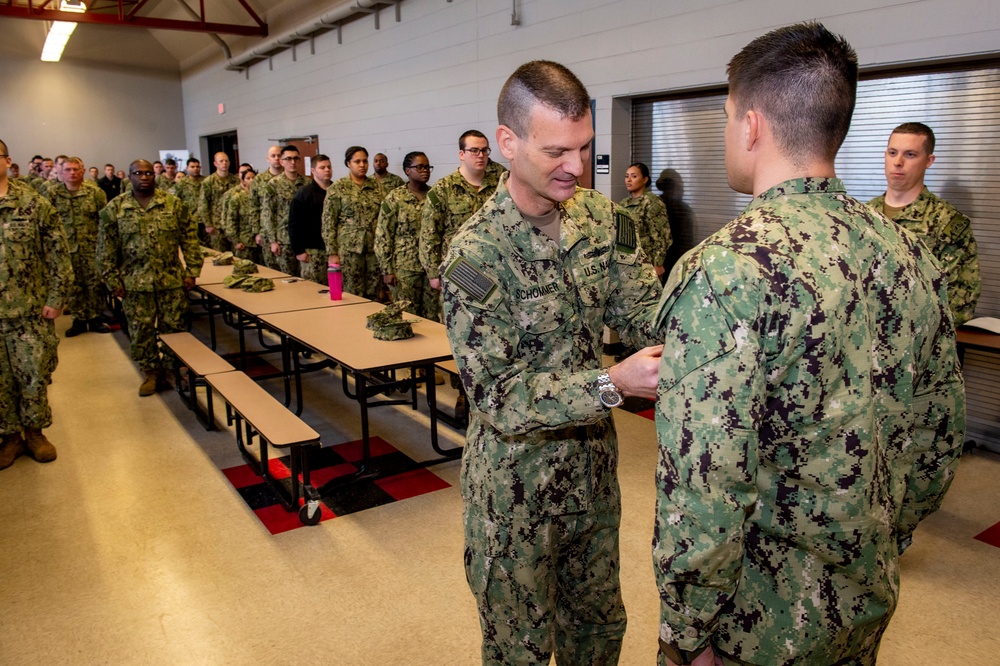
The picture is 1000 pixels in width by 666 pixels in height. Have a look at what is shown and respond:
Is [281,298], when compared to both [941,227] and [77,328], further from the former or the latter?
[941,227]

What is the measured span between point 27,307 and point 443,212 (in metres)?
2.49

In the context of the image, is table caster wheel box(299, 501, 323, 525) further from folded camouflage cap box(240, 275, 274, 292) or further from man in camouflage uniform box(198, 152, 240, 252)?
man in camouflage uniform box(198, 152, 240, 252)

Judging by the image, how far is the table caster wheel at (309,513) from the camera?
339 cm

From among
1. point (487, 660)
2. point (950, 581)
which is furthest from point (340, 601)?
point (950, 581)

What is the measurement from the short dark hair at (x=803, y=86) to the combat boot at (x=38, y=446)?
4.36m

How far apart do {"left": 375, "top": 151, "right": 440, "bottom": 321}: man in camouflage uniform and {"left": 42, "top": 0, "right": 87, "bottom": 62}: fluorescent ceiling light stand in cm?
733

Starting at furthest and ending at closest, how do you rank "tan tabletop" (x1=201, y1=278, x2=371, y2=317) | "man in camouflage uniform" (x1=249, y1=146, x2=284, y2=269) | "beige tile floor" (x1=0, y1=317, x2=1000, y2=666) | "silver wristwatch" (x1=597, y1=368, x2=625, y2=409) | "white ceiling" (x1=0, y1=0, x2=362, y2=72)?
"white ceiling" (x1=0, y1=0, x2=362, y2=72)
"man in camouflage uniform" (x1=249, y1=146, x2=284, y2=269)
"tan tabletop" (x1=201, y1=278, x2=371, y2=317)
"beige tile floor" (x1=0, y1=317, x2=1000, y2=666)
"silver wristwatch" (x1=597, y1=368, x2=625, y2=409)

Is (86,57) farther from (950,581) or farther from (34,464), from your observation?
(950,581)

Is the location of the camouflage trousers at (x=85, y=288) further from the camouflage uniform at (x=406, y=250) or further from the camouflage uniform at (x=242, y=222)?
the camouflage uniform at (x=406, y=250)

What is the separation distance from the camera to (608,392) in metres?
1.37

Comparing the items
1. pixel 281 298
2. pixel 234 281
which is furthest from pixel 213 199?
pixel 281 298

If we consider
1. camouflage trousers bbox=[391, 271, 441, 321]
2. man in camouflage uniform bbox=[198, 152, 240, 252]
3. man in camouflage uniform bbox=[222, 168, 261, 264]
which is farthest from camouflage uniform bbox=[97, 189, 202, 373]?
man in camouflage uniform bbox=[198, 152, 240, 252]

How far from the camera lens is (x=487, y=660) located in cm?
170

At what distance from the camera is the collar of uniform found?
112 centimetres
